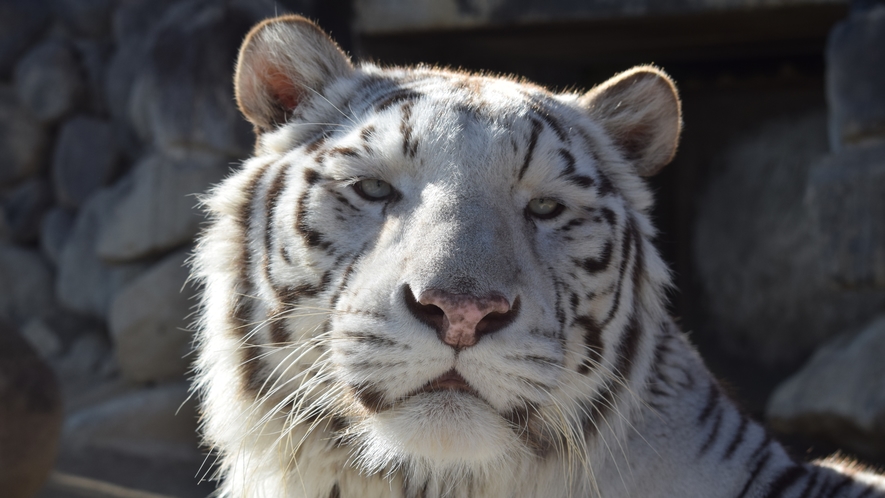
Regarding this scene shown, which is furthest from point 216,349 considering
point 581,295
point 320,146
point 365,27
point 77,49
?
point 77,49

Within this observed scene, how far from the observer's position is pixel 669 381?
1.46 metres

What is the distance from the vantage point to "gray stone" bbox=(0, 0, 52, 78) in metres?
5.15

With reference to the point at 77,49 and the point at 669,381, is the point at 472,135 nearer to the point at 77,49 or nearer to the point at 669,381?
the point at 669,381

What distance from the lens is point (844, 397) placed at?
290cm

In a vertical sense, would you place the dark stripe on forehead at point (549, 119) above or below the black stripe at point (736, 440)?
above

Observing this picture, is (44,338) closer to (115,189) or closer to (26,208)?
(26,208)

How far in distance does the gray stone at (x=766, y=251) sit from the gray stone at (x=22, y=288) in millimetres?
4220

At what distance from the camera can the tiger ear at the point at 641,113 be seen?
5.03 ft

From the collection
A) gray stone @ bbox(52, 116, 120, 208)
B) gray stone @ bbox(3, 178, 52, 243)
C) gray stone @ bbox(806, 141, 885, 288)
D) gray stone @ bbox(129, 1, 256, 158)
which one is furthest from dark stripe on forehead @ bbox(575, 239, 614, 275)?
gray stone @ bbox(3, 178, 52, 243)

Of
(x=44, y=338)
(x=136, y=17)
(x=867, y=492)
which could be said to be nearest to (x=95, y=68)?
(x=136, y=17)

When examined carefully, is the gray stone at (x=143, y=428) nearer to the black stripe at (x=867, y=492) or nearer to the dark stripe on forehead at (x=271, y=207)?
the dark stripe on forehead at (x=271, y=207)

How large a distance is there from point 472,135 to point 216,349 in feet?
1.97

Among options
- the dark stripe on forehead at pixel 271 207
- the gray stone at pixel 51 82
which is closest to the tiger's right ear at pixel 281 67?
the dark stripe on forehead at pixel 271 207

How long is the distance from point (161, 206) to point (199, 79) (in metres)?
0.72
